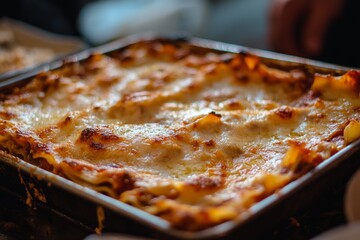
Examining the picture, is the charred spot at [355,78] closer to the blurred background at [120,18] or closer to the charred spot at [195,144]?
the charred spot at [195,144]

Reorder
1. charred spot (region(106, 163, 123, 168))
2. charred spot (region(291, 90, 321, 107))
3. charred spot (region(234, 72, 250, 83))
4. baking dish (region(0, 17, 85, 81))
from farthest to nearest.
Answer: baking dish (region(0, 17, 85, 81)), charred spot (region(234, 72, 250, 83)), charred spot (region(291, 90, 321, 107)), charred spot (region(106, 163, 123, 168))

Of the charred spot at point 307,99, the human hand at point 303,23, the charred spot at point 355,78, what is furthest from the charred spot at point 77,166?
the human hand at point 303,23

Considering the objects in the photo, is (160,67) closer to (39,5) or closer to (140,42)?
(140,42)

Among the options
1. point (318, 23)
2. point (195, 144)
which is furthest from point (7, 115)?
point (318, 23)

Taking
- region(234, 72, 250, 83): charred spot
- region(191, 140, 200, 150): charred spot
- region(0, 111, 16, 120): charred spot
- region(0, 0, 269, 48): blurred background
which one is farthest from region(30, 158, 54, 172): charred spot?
region(0, 0, 269, 48): blurred background

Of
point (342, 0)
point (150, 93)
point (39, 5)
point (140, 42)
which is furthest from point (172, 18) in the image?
point (150, 93)

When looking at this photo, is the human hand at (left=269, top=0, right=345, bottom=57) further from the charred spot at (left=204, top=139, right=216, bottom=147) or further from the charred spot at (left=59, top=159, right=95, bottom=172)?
the charred spot at (left=59, top=159, right=95, bottom=172)
